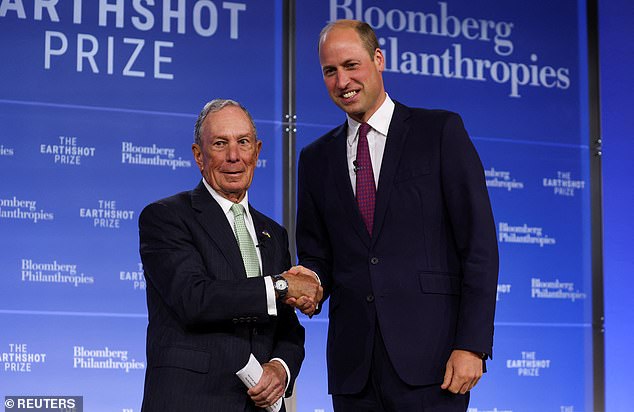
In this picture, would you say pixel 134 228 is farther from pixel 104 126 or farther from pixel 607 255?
pixel 607 255

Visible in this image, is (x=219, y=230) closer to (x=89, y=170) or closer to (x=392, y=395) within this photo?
(x=392, y=395)

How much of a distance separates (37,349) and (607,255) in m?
2.84

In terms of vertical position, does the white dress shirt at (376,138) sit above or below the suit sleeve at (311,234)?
above

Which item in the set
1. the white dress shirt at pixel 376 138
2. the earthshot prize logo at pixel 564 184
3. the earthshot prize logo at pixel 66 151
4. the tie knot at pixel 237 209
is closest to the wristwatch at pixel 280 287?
the tie knot at pixel 237 209

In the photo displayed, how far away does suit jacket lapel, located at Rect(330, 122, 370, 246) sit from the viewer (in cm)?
291

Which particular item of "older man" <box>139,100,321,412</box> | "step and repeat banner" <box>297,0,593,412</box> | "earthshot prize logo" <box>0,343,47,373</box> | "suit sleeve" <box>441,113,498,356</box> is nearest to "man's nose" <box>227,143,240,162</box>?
"older man" <box>139,100,321,412</box>

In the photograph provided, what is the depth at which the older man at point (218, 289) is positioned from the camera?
8.70ft

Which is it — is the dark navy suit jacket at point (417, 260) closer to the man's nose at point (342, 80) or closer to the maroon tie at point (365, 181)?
the maroon tie at point (365, 181)

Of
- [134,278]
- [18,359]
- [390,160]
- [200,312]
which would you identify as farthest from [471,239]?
[18,359]

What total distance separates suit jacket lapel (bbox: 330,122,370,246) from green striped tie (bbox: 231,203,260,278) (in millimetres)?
304

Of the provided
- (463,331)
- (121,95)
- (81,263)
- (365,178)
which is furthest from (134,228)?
(463,331)

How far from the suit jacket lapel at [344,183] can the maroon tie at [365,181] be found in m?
0.02

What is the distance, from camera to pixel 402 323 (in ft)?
9.27

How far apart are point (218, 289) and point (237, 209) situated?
0.32 meters
